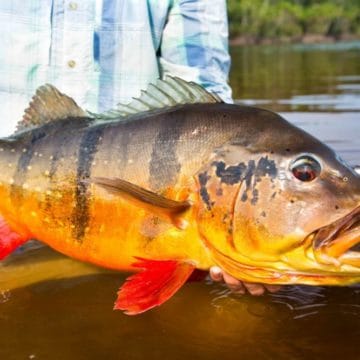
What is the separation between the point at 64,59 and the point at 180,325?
1.79 m

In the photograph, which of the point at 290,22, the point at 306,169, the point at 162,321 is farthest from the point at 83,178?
the point at 290,22

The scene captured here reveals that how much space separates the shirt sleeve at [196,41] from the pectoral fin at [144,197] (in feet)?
5.66

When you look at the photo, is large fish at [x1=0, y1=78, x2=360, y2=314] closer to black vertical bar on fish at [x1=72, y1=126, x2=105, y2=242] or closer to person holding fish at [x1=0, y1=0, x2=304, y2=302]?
black vertical bar on fish at [x1=72, y1=126, x2=105, y2=242]

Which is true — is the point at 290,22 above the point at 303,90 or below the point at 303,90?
above

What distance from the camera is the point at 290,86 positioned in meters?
14.3

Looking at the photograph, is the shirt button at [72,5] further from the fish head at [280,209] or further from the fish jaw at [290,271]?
the fish jaw at [290,271]

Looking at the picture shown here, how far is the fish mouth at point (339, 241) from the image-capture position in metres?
2.42

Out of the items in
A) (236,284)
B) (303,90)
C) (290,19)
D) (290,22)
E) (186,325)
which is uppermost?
(290,19)

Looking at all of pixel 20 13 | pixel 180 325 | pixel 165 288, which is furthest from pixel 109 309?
pixel 20 13

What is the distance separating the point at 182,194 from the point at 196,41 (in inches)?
72.3

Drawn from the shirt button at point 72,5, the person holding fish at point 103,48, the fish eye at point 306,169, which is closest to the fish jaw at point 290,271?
the fish eye at point 306,169

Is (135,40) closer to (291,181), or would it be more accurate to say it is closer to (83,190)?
(83,190)

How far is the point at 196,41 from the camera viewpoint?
4.27m

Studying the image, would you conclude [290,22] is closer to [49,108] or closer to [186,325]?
[49,108]
